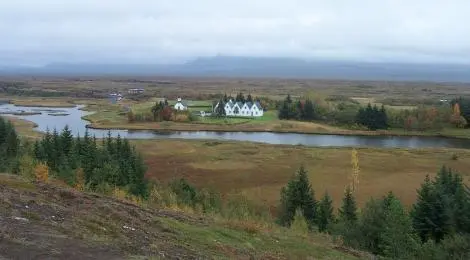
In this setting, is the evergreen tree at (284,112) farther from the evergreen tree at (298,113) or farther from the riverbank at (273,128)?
the riverbank at (273,128)

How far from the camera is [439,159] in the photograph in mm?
52969

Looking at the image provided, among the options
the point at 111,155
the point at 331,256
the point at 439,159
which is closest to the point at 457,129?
the point at 439,159

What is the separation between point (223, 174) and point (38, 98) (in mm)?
103409

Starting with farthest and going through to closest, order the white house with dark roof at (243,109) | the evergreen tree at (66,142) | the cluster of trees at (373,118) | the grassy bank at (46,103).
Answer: the grassy bank at (46,103) < the white house with dark roof at (243,109) < the cluster of trees at (373,118) < the evergreen tree at (66,142)

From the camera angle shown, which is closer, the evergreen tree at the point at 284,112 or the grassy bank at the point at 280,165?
the grassy bank at the point at 280,165

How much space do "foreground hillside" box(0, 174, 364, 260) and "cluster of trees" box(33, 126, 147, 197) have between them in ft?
44.8

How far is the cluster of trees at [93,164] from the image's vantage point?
3042 cm

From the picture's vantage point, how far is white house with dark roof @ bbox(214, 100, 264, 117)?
97562mm

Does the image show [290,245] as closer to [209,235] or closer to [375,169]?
[209,235]

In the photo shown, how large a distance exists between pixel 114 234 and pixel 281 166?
123 feet

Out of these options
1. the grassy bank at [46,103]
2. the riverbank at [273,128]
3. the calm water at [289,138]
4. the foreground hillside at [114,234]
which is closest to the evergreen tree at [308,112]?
the riverbank at [273,128]

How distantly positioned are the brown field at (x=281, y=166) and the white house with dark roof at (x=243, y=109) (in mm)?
34899

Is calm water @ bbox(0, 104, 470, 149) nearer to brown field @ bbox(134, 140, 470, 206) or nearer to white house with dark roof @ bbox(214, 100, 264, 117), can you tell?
brown field @ bbox(134, 140, 470, 206)

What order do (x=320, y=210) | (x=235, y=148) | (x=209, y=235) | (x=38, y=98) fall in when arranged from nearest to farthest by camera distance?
(x=209, y=235), (x=320, y=210), (x=235, y=148), (x=38, y=98)
